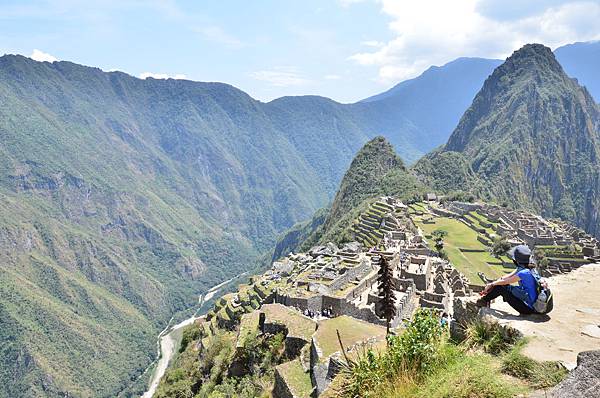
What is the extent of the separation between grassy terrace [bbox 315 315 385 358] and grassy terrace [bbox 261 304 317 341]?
1.10m

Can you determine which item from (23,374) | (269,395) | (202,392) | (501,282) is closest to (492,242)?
(202,392)

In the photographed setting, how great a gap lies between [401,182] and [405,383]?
119 metres

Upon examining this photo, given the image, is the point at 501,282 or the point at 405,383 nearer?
the point at 405,383

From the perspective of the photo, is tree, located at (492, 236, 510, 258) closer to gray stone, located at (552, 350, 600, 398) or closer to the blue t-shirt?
the blue t-shirt

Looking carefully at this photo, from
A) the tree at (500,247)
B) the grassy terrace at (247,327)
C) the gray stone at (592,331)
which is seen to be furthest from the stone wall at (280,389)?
the tree at (500,247)

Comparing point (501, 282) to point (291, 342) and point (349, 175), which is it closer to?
point (291, 342)

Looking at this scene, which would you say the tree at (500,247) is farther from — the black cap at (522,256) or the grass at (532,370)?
the grass at (532,370)

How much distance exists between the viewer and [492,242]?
6462 cm

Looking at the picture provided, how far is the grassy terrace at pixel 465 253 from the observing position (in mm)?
52812

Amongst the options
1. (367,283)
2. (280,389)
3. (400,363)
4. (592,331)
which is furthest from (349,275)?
→ (592,331)

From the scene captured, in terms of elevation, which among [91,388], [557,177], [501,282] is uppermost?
[501,282]

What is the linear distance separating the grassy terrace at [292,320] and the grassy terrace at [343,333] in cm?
110

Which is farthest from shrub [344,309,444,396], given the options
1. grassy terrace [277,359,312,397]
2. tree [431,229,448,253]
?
tree [431,229,448,253]

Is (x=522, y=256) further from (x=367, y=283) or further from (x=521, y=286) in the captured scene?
(x=367, y=283)
